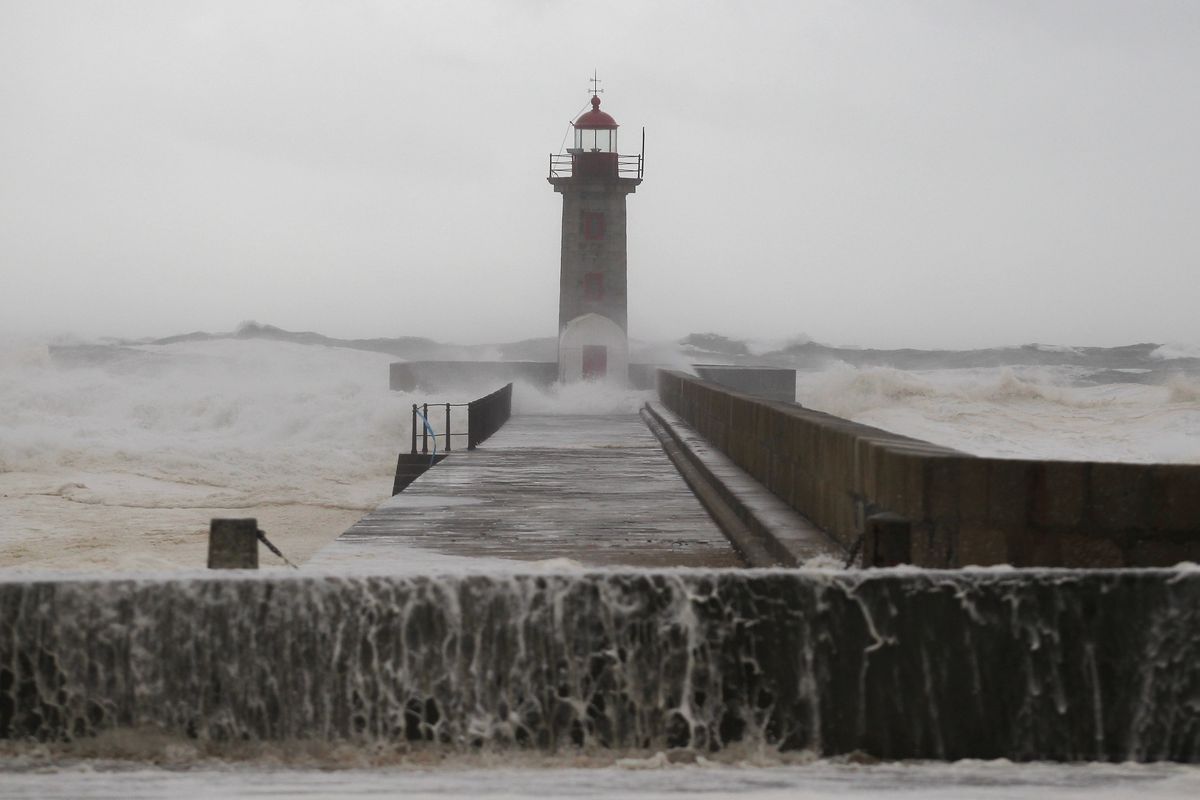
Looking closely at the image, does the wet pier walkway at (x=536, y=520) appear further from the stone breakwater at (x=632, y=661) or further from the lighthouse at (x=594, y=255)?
the lighthouse at (x=594, y=255)

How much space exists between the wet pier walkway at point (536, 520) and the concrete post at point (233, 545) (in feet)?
1.29

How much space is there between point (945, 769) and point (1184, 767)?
0.94 metres

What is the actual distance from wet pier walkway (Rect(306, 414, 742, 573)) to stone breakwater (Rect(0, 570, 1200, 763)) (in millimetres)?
510

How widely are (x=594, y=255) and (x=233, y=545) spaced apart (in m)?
29.1

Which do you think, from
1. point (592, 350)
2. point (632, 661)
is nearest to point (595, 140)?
point (592, 350)

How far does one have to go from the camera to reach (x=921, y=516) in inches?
223

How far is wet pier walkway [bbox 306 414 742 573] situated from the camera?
25.9 ft

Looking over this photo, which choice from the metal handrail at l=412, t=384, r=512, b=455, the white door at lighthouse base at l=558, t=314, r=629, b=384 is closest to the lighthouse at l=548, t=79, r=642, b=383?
the white door at lighthouse base at l=558, t=314, r=629, b=384

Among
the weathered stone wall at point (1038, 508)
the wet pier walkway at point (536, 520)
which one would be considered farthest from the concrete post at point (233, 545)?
the weathered stone wall at point (1038, 508)

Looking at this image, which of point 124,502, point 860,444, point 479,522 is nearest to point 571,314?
point 124,502

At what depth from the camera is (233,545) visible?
5613 mm

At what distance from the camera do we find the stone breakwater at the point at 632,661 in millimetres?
5105

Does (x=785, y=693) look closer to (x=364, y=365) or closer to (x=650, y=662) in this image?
(x=650, y=662)

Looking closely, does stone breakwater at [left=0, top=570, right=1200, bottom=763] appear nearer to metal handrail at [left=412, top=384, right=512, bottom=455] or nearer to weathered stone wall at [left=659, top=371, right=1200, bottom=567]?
weathered stone wall at [left=659, top=371, right=1200, bottom=567]
